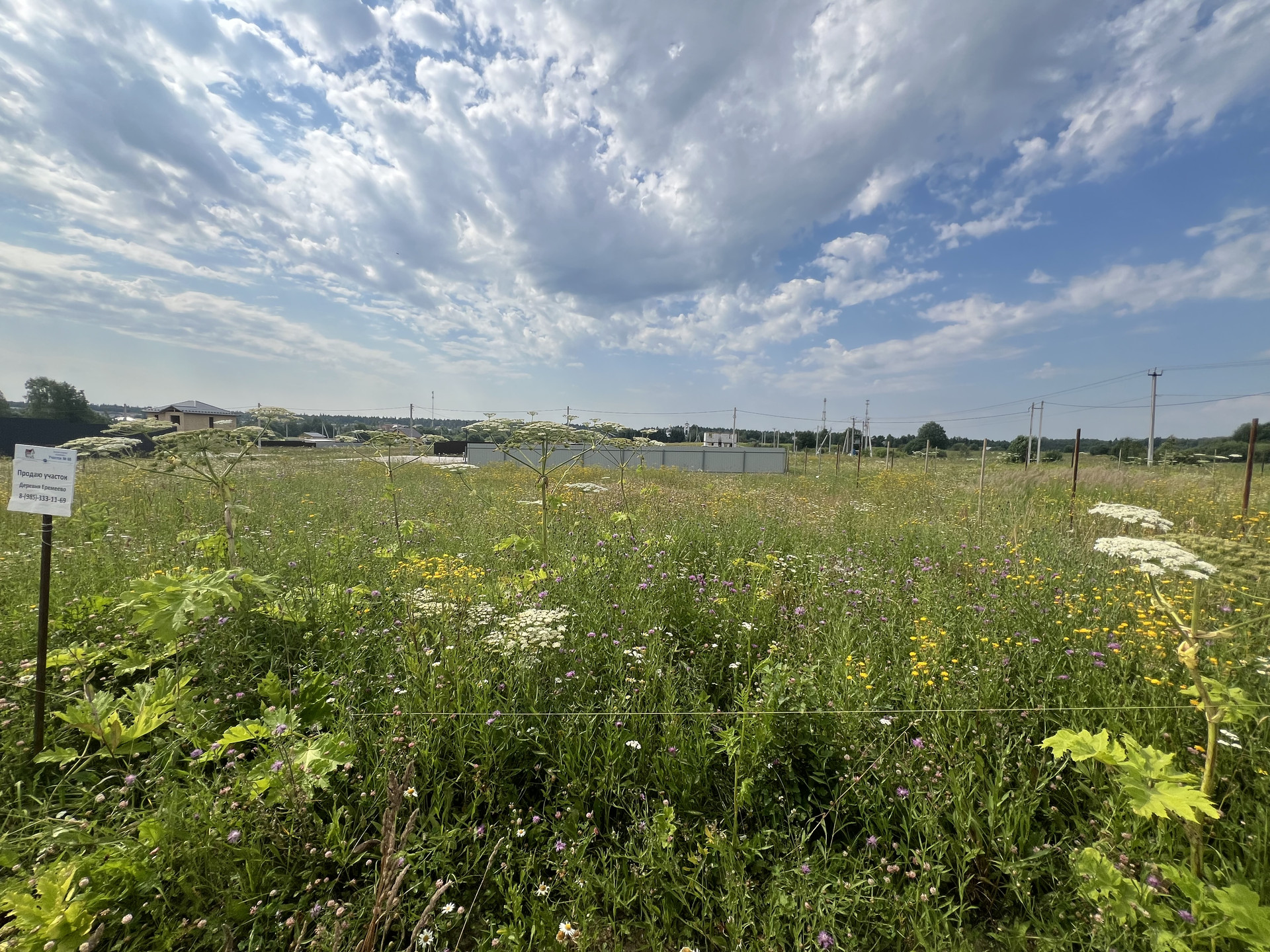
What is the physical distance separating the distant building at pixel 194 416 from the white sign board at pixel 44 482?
165 cm

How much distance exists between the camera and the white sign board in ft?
7.43

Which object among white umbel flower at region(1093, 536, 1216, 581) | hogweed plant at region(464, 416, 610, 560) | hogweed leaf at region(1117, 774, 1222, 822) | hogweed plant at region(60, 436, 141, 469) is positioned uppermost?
hogweed plant at region(464, 416, 610, 560)

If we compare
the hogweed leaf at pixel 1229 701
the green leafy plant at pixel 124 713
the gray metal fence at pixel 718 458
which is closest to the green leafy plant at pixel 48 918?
the green leafy plant at pixel 124 713

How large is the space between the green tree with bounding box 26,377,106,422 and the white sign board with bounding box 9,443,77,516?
240 ft

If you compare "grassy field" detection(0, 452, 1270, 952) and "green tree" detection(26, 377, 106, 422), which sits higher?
"green tree" detection(26, 377, 106, 422)

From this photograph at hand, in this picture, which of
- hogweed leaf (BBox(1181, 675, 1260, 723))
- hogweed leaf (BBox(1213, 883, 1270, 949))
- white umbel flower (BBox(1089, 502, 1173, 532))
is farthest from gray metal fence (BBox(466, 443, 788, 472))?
hogweed leaf (BBox(1213, 883, 1270, 949))

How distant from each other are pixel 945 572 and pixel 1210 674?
2318 millimetres

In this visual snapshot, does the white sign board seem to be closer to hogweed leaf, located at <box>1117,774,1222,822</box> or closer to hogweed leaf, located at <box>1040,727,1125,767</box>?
hogweed leaf, located at <box>1040,727,1125,767</box>

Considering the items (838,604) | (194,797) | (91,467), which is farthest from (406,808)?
(91,467)

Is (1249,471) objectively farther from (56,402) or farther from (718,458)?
(56,402)

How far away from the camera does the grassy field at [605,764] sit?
1647mm

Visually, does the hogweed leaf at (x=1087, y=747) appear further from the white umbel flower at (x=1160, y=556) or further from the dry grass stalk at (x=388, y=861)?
the dry grass stalk at (x=388, y=861)

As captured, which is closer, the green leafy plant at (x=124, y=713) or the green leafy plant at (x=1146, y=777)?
the green leafy plant at (x=1146, y=777)

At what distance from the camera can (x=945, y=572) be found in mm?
4895
